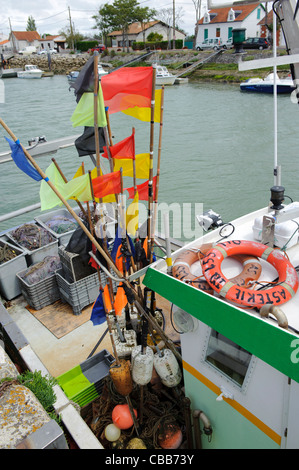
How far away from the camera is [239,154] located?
59.5 feet

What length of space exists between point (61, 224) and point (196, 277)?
4.71m

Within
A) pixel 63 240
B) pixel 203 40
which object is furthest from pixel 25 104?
pixel 203 40

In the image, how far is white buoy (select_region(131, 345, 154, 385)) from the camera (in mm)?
3906

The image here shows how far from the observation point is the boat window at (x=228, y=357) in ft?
10.3

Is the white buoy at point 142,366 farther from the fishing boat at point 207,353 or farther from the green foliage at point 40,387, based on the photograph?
the green foliage at point 40,387

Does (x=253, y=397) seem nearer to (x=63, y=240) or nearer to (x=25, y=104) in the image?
(x=63, y=240)

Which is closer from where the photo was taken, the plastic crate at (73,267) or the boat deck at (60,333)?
the boat deck at (60,333)

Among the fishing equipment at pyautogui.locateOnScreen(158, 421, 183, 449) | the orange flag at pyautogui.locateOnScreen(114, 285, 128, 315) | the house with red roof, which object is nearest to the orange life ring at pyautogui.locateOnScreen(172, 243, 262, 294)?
the orange flag at pyautogui.locateOnScreen(114, 285, 128, 315)

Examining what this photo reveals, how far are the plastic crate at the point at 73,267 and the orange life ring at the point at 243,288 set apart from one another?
272cm

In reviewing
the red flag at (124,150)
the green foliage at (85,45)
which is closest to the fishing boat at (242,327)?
the red flag at (124,150)

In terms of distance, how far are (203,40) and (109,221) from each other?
56.1 metres

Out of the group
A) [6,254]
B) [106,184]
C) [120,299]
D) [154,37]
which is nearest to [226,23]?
[154,37]

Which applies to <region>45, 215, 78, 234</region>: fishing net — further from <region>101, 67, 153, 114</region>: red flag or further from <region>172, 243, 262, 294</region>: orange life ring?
<region>172, 243, 262, 294</region>: orange life ring

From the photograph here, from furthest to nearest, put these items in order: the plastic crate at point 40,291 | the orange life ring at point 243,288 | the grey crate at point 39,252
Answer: the grey crate at point 39,252 → the plastic crate at point 40,291 → the orange life ring at point 243,288
